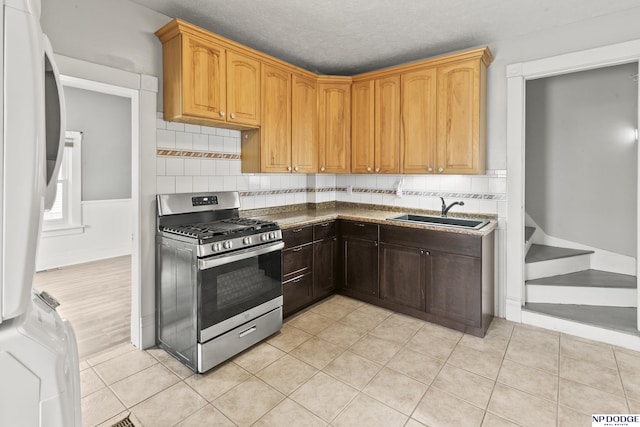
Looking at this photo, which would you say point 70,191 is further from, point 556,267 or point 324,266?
point 556,267

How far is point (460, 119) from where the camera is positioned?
10.4 ft

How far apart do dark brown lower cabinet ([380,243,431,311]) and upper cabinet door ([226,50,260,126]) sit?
68.6 inches

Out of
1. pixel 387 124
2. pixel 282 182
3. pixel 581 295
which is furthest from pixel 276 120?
pixel 581 295

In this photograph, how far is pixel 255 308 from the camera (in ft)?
8.77

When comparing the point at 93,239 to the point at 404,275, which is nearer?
the point at 404,275

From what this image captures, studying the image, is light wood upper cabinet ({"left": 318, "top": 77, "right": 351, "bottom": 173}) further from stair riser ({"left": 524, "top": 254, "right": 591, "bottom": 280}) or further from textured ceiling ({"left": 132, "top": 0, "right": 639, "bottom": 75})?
stair riser ({"left": 524, "top": 254, "right": 591, "bottom": 280})

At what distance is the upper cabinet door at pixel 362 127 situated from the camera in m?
3.76

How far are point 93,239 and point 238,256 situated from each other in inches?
165

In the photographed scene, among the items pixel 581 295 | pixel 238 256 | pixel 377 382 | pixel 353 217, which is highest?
pixel 353 217

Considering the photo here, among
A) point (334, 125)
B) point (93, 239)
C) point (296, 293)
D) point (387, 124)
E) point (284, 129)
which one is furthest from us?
point (93, 239)

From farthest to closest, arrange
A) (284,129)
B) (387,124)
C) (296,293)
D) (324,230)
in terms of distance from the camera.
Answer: (387,124) < (324,230) < (284,129) < (296,293)

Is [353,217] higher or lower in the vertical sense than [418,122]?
lower

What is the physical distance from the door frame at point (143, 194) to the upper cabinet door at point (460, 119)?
250 cm

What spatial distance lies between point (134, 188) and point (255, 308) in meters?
1.31
